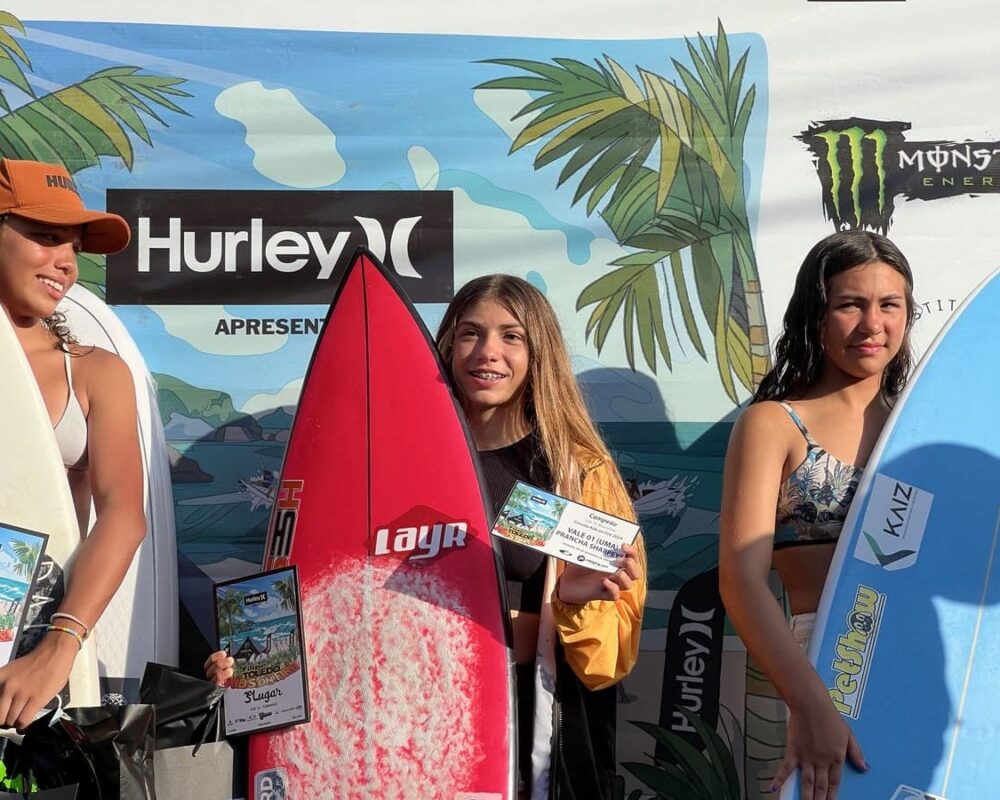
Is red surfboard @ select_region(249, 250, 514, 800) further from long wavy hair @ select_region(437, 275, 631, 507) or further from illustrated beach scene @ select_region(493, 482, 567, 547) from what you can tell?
illustrated beach scene @ select_region(493, 482, 567, 547)

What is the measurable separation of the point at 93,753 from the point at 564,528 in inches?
35.6

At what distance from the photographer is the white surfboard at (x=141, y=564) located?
260 cm

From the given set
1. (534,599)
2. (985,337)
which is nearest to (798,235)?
(985,337)

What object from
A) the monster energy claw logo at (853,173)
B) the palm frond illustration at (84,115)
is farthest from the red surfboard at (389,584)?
the monster energy claw logo at (853,173)

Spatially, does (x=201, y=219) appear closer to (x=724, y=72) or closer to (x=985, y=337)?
(x=724, y=72)

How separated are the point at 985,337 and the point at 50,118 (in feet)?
7.73

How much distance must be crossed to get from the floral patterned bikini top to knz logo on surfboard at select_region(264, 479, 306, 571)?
103 centimetres

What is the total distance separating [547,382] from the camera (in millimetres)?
2523

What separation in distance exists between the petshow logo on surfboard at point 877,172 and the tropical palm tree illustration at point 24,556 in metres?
2.11

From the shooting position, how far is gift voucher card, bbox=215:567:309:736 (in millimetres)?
2227

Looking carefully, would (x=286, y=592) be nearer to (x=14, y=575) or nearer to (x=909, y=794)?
(x=14, y=575)

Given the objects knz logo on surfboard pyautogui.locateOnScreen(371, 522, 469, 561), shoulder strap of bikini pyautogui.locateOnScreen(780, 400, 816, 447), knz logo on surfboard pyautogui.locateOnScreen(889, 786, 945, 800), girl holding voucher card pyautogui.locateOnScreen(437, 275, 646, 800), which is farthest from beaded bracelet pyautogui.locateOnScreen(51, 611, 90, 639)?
knz logo on surfboard pyautogui.locateOnScreen(889, 786, 945, 800)

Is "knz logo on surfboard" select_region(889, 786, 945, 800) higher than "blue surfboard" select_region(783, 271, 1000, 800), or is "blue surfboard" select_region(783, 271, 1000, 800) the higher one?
"blue surfboard" select_region(783, 271, 1000, 800)

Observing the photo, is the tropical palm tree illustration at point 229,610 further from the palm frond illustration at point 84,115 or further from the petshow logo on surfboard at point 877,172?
the petshow logo on surfboard at point 877,172
